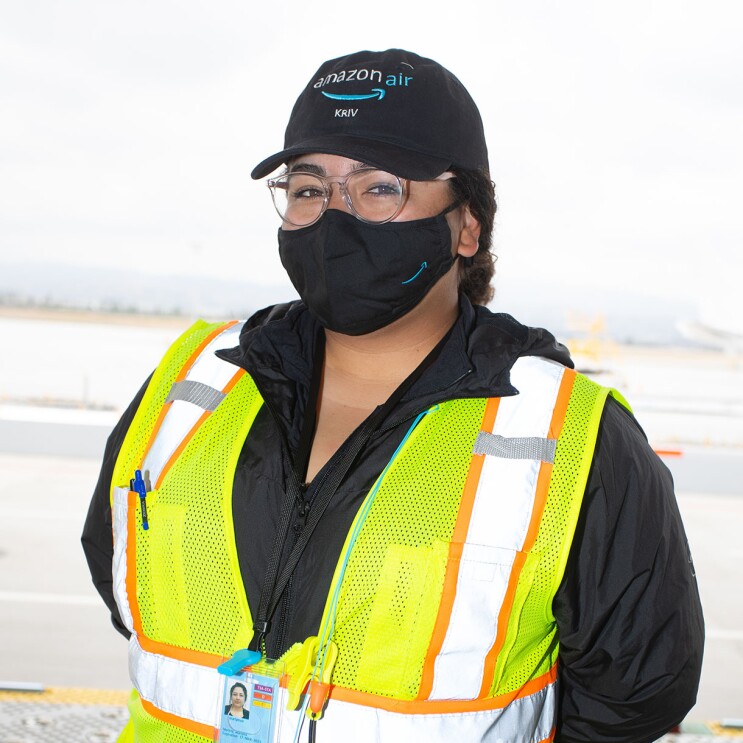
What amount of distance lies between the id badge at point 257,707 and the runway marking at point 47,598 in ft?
13.1

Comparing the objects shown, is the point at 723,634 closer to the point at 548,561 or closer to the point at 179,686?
the point at 548,561

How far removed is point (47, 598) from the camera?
498 cm

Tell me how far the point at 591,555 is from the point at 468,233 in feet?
2.14

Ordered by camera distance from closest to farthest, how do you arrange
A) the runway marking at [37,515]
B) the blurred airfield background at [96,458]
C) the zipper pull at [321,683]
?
the zipper pull at [321,683] < the blurred airfield background at [96,458] < the runway marking at [37,515]

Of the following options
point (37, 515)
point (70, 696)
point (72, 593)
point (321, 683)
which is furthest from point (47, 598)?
point (321, 683)

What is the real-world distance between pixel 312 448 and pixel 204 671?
0.39 m

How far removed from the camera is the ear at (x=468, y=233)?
1660 mm

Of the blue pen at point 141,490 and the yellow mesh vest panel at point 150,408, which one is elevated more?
the yellow mesh vest panel at point 150,408

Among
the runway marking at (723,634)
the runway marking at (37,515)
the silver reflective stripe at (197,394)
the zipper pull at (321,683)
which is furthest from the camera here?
the runway marking at (37,515)

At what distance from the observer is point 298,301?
1774 mm

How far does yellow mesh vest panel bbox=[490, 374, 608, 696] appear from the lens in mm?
1295

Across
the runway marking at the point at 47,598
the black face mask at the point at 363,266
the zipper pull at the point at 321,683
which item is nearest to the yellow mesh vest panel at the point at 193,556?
the zipper pull at the point at 321,683

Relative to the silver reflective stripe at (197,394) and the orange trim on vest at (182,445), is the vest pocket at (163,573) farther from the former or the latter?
the silver reflective stripe at (197,394)

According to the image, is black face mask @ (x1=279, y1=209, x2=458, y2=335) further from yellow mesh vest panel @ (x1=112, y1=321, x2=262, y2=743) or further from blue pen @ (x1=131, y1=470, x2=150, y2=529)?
blue pen @ (x1=131, y1=470, x2=150, y2=529)
